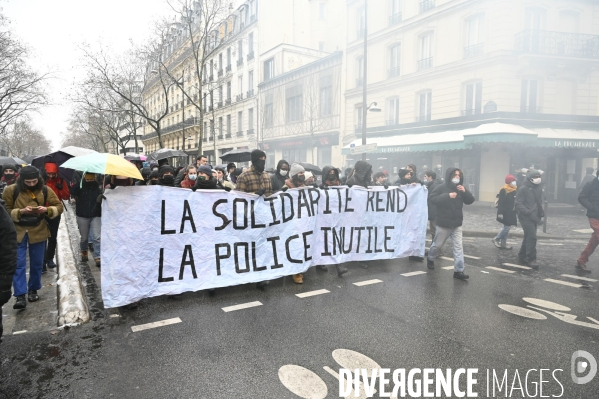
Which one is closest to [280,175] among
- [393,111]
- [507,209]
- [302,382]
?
[302,382]

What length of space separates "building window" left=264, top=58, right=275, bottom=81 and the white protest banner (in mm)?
31033

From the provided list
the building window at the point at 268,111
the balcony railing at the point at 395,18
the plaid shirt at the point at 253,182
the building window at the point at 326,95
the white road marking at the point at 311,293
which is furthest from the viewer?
the building window at the point at 268,111

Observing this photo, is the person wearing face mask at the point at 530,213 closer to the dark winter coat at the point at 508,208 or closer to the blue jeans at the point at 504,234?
the dark winter coat at the point at 508,208

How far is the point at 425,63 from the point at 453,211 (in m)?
17.8

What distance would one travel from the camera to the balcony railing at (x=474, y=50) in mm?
19055

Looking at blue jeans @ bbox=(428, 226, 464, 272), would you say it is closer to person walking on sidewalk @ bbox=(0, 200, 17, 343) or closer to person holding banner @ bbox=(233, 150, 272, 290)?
person holding banner @ bbox=(233, 150, 272, 290)

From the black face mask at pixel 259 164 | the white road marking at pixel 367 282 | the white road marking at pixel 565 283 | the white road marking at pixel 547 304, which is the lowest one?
the white road marking at pixel 565 283

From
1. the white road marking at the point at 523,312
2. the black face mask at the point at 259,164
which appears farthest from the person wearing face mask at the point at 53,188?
the white road marking at the point at 523,312

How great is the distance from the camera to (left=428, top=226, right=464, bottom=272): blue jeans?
20.4 feet

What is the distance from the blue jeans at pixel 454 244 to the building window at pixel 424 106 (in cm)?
1632

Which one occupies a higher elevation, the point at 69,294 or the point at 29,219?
the point at 29,219

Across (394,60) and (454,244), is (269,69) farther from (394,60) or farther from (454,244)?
(454,244)

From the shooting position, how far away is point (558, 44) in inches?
733

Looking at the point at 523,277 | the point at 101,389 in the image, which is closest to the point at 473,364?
the point at 101,389
